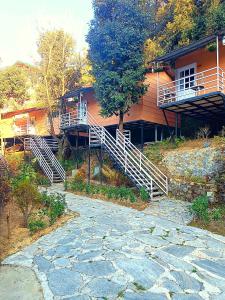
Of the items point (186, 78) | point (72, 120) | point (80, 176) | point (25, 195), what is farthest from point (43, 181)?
point (186, 78)

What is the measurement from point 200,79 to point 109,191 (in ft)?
33.7

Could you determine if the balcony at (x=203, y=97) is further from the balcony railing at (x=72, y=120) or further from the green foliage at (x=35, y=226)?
the green foliage at (x=35, y=226)

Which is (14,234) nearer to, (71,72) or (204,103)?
(204,103)

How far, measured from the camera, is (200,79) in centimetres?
2000

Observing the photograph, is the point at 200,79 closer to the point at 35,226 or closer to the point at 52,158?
the point at 52,158

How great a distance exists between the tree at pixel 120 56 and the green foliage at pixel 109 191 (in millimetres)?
5322

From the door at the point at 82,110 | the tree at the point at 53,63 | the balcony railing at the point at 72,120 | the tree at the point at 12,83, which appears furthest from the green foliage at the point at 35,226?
the tree at the point at 12,83

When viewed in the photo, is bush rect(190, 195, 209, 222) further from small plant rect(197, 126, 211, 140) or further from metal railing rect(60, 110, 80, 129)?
metal railing rect(60, 110, 80, 129)

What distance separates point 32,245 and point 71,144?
68.0 feet

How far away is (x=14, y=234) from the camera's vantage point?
32.9 feet

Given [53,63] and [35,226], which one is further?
[53,63]

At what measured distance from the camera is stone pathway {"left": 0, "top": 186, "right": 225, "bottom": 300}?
6.25m

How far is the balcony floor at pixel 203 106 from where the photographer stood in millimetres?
17628

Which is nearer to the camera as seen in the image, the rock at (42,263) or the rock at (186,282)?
the rock at (186,282)
